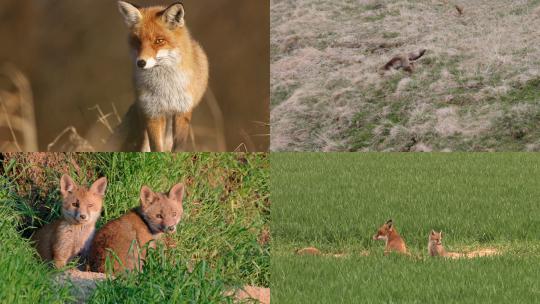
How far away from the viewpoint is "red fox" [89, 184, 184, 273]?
7625 mm

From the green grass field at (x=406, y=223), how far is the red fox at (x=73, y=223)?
188 cm

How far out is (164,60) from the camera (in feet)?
24.8

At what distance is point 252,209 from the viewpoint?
9.07 metres

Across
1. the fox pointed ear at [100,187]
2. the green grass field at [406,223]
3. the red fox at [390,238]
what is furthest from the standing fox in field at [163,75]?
the red fox at [390,238]

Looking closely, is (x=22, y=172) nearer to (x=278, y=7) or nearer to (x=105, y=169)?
(x=105, y=169)

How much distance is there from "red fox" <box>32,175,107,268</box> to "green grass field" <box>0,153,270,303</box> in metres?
0.16

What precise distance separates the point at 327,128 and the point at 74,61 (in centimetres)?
841

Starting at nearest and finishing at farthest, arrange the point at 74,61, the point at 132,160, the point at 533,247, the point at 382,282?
the point at 74,61, the point at 132,160, the point at 382,282, the point at 533,247

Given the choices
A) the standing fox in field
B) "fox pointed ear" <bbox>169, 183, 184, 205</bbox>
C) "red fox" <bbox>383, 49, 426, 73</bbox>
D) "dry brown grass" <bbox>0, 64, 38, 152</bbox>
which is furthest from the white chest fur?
"red fox" <bbox>383, 49, 426, 73</bbox>

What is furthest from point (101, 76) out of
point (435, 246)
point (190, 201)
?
point (435, 246)

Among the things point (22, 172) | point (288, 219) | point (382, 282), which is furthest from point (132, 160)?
point (288, 219)

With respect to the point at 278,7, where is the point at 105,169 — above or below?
below

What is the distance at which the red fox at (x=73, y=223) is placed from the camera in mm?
7648

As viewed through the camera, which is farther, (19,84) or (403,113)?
(403,113)
